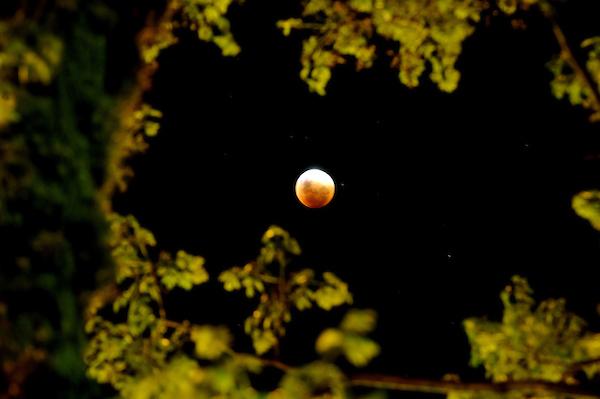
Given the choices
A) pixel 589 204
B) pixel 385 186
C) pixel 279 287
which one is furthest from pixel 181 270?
pixel 385 186

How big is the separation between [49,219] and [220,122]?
36.4 ft

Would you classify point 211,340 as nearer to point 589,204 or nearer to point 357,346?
point 357,346

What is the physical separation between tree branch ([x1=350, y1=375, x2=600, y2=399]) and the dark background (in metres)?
6.98

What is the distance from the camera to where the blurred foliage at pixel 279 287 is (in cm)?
509

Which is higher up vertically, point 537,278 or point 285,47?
point 285,47

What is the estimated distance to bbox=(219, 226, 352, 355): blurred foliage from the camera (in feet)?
16.7

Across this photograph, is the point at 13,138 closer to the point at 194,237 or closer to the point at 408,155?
the point at 194,237

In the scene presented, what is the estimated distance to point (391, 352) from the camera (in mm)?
17500

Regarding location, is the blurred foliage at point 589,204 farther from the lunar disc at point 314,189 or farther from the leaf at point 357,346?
the lunar disc at point 314,189

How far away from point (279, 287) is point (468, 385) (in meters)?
1.73

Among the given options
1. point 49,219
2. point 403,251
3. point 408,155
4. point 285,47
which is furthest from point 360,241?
point 49,219

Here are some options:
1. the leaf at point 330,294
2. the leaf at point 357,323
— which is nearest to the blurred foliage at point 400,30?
the leaf at point 330,294

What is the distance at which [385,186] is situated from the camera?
16.2 metres

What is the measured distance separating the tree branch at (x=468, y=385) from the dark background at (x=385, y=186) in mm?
6985
